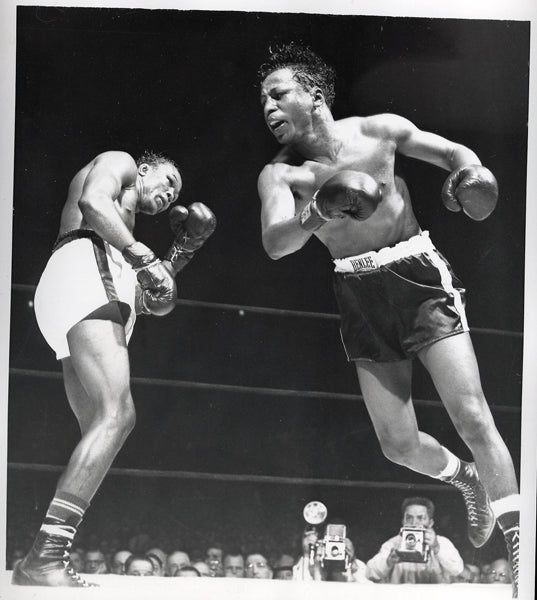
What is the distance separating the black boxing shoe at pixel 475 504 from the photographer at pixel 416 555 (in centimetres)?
10

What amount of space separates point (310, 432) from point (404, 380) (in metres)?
0.37

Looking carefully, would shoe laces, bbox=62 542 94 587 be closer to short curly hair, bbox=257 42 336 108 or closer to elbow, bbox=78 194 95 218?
elbow, bbox=78 194 95 218

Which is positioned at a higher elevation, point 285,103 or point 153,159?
point 285,103

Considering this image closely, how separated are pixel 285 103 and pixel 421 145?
0.50 m

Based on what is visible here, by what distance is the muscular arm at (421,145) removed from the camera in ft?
10.0

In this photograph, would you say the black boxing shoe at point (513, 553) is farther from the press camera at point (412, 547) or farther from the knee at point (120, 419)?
the knee at point (120, 419)

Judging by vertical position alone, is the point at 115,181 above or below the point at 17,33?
below

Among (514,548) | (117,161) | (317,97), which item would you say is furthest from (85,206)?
(514,548)

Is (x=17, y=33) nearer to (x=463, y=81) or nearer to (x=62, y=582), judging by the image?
(x=463, y=81)

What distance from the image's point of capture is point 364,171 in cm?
303

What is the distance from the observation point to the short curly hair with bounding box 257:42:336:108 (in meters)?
3.07

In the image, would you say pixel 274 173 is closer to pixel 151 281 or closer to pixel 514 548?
pixel 151 281

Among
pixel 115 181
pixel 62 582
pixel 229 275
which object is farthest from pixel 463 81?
pixel 62 582

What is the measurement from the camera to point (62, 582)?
2998 mm
